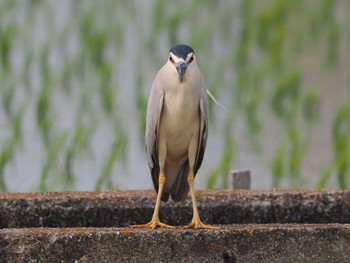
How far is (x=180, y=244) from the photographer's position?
5.11m

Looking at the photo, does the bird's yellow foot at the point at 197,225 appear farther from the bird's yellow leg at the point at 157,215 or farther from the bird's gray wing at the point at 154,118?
the bird's gray wing at the point at 154,118

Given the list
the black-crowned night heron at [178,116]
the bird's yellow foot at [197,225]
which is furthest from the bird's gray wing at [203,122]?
the bird's yellow foot at [197,225]

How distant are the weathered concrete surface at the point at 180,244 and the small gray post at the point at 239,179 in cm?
174

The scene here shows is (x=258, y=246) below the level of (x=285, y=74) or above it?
below

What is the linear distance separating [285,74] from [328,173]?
2562 mm

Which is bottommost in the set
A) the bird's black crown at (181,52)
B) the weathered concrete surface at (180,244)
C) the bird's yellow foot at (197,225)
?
the weathered concrete surface at (180,244)

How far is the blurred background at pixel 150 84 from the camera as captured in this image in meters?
8.68

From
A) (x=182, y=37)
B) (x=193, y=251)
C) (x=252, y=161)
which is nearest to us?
(x=193, y=251)

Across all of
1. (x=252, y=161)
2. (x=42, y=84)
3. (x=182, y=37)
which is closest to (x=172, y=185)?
(x=252, y=161)

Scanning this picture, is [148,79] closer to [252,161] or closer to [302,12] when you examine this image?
[252,161]

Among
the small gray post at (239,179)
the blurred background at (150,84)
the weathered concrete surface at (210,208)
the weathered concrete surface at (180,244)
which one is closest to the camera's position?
the weathered concrete surface at (180,244)

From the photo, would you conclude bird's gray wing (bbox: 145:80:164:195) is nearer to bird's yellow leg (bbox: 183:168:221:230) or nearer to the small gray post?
bird's yellow leg (bbox: 183:168:221:230)

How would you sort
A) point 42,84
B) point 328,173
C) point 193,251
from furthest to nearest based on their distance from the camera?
point 42,84
point 328,173
point 193,251

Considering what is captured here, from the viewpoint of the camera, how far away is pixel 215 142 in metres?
9.67
